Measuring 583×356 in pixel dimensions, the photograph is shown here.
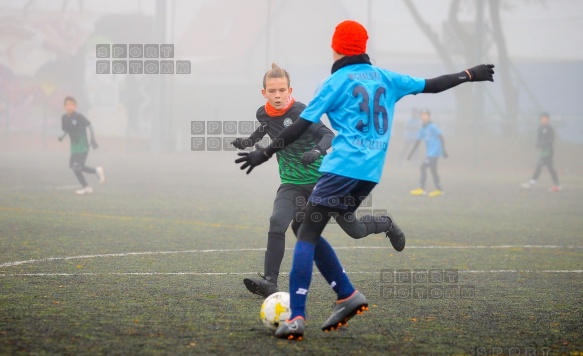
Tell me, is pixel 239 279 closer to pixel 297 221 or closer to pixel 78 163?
pixel 297 221

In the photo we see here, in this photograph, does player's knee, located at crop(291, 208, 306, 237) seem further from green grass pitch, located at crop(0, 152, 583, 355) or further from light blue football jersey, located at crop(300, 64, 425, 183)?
light blue football jersey, located at crop(300, 64, 425, 183)

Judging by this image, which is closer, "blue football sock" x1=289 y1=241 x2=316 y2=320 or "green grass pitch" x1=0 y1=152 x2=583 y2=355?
"green grass pitch" x1=0 y1=152 x2=583 y2=355

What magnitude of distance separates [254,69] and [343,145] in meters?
54.1

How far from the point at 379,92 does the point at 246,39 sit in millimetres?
55612

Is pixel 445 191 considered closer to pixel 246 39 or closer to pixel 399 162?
pixel 399 162

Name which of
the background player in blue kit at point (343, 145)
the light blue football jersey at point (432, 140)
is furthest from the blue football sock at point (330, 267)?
the light blue football jersey at point (432, 140)

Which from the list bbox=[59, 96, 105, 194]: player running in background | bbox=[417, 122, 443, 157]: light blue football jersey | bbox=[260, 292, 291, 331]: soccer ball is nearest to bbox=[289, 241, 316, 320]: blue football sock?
bbox=[260, 292, 291, 331]: soccer ball

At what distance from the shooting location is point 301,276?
5.67 m

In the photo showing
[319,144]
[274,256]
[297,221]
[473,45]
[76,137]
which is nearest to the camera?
[297,221]

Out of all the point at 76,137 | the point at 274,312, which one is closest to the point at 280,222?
the point at 274,312

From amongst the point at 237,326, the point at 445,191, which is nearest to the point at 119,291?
the point at 237,326

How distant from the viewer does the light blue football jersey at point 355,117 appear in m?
5.64

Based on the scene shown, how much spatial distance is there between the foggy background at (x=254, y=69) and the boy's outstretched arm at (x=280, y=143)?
2946 cm

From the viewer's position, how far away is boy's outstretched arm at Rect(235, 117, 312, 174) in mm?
5648
